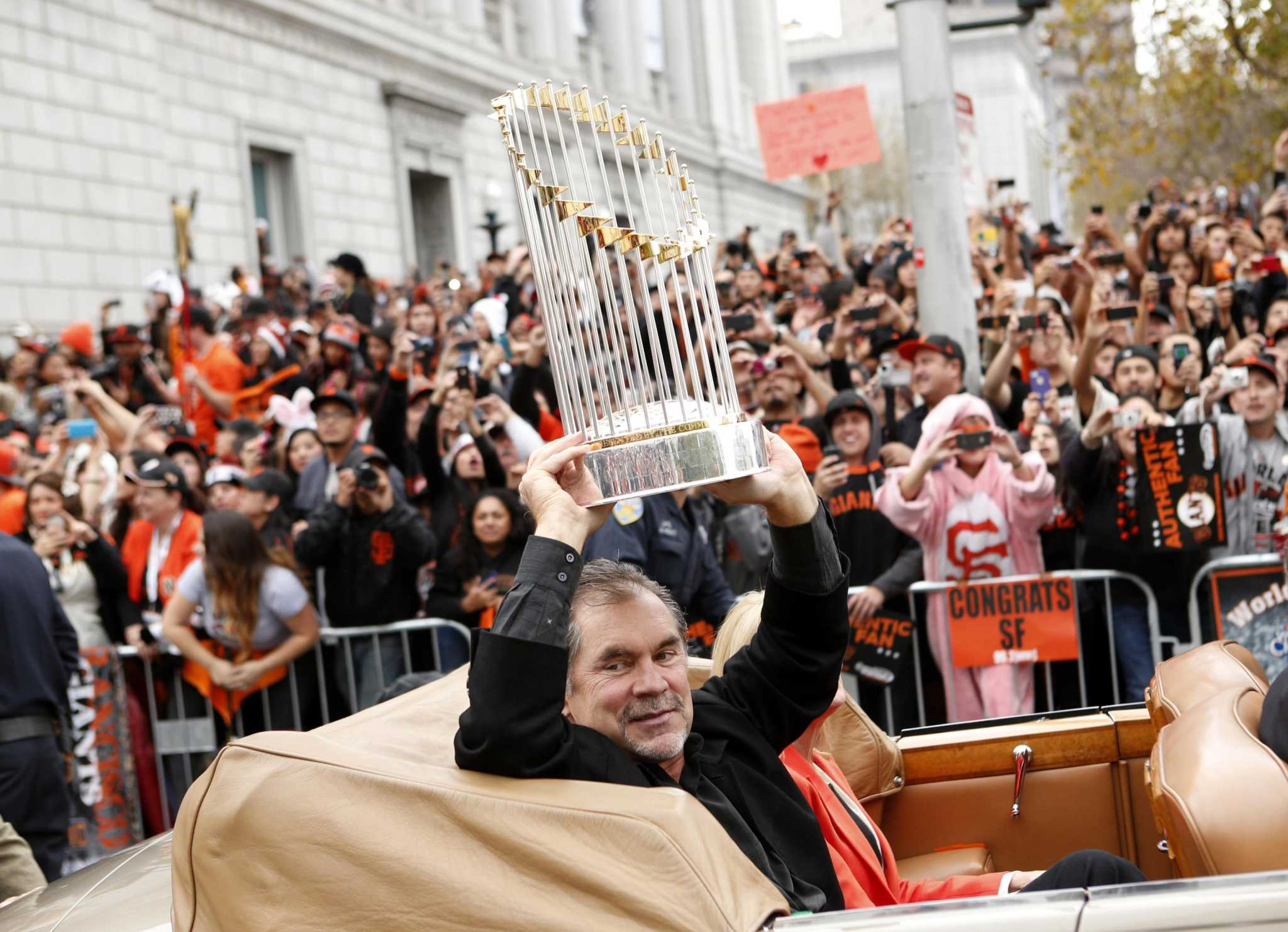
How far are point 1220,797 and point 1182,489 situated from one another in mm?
3742

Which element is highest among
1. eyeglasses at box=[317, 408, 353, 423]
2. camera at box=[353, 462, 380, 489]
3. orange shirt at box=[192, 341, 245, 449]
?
orange shirt at box=[192, 341, 245, 449]

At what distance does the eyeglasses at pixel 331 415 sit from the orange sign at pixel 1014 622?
3620 mm

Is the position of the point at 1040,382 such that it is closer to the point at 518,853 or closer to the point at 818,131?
the point at 818,131

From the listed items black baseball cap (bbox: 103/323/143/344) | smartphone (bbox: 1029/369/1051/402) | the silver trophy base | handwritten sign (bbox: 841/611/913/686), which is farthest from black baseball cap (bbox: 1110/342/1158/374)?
black baseball cap (bbox: 103/323/143/344)

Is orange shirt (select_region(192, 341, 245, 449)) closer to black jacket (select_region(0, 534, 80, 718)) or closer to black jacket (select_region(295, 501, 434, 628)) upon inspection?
black jacket (select_region(295, 501, 434, 628))

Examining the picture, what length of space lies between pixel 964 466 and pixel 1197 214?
404 inches

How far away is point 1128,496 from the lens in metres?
6.71

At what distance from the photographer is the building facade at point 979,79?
229ft

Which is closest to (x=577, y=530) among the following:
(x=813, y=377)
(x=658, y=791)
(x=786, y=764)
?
(x=658, y=791)

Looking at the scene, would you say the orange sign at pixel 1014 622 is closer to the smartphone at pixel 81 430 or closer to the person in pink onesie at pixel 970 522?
the person in pink onesie at pixel 970 522

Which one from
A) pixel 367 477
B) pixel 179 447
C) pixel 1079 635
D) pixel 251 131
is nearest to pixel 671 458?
pixel 1079 635

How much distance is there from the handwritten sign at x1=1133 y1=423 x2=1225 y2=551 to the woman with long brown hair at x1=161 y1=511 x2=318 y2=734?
393 cm

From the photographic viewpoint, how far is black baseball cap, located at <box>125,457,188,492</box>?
780cm

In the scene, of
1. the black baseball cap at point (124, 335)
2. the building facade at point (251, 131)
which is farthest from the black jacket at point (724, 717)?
the black baseball cap at point (124, 335)
